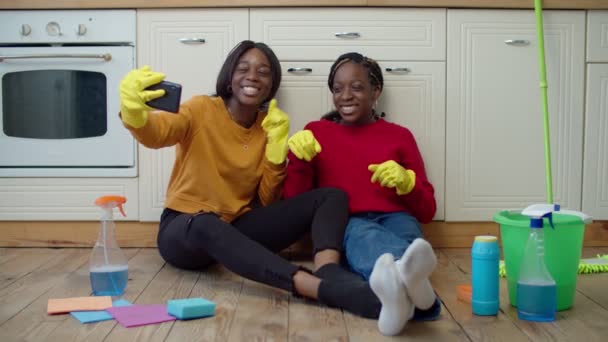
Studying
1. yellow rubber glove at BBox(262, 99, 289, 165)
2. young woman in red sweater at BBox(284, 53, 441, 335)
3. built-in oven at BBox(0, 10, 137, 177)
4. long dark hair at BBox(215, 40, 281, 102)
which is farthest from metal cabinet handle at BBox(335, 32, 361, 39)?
built-in oven at BBox(0, 10, 137, 177)

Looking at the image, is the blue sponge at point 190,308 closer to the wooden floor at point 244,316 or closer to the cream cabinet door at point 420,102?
the wooden floor at point 244,316

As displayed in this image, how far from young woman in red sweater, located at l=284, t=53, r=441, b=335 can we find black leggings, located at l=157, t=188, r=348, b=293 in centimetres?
9

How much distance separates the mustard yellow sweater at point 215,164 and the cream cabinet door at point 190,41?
8.1 inches

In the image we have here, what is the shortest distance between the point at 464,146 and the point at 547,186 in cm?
29

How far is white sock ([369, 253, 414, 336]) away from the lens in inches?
49.5

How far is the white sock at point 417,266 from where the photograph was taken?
1.23 metres

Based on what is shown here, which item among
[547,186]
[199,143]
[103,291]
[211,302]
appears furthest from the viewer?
[547,186]

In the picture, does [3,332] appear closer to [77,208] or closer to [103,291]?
[103,291]

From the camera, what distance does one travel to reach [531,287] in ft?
4.61

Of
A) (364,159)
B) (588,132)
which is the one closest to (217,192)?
(364,159)

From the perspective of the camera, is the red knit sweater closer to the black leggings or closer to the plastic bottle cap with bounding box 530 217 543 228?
the black leggings

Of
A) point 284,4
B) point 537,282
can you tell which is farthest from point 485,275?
point 284,4

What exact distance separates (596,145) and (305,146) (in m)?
1.00

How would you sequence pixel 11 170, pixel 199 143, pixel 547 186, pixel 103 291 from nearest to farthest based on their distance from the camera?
pixel 103 291, pixel 199 143, pixel 547 186, pixel 11 170
